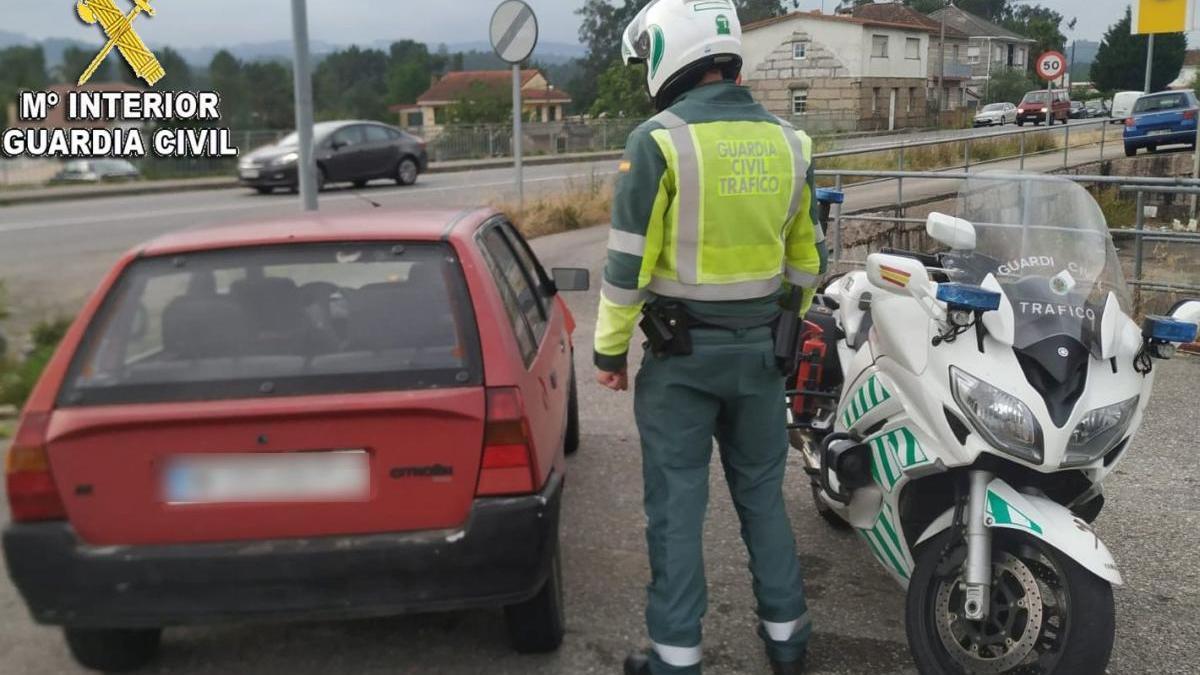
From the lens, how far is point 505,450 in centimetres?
322

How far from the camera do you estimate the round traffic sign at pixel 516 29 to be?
43.5 ft

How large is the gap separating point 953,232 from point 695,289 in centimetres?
80

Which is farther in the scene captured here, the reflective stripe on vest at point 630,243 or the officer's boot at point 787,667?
the officer's boot at point 787,667

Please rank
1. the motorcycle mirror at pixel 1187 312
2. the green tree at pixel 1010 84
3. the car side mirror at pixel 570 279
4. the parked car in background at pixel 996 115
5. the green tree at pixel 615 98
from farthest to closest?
the green tree at pixel 615 98 < the parked car in background at pixel 996 115 < the green tree at pixel 1010 84 < the car side mirror at pixel 570 279 < the motorcycle mirror at pixel 1187 312

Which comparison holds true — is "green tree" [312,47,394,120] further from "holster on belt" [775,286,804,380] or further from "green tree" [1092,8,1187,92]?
"holster on belt" [775,286,804,380]

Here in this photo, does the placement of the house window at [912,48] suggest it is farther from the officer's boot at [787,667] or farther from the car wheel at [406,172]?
the car wheel at [406,172]

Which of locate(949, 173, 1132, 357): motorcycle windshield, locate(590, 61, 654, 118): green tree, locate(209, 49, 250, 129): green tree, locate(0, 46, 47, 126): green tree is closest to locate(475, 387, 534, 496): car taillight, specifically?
locate(949, 173, 1132, 357): motorcycle windshield

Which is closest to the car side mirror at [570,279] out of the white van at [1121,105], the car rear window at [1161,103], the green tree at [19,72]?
the green tree at [19,72]

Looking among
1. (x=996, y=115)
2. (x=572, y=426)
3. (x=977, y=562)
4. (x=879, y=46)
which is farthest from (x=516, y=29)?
(x=977, y=562)

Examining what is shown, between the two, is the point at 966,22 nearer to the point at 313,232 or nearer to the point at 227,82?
the point at 313,232

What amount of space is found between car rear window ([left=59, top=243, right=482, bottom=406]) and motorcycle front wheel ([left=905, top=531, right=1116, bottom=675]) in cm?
144

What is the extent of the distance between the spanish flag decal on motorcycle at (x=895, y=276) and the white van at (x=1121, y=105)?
60.0 ft

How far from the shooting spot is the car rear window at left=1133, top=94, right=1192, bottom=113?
89.6 ft

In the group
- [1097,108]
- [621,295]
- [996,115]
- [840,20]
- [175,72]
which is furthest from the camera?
[1097,108]
